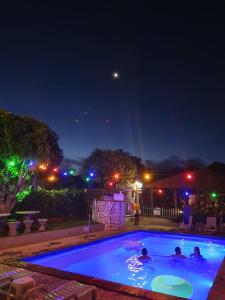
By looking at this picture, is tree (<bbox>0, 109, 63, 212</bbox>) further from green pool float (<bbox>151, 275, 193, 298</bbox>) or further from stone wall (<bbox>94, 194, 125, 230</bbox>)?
green pool float (<bbox>151, 275, 193, 298</bbox>)

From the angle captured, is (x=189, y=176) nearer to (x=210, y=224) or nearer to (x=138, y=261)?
(x=210, y=224)

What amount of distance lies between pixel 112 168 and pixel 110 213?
8659 millimetres

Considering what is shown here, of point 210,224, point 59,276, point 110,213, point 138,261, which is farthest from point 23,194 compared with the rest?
point 210,224

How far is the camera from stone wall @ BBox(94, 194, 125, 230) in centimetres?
1809

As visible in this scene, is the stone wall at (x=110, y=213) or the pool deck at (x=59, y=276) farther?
the stone wall at (x=110, y=213)

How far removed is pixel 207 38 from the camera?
13.7 meters

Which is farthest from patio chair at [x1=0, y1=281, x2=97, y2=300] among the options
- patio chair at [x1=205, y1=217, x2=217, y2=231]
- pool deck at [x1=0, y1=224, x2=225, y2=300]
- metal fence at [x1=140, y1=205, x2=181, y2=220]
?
metal fence at [x1=140, y1=205, x2=181, y2=220]

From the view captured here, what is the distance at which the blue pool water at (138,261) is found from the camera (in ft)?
36.2

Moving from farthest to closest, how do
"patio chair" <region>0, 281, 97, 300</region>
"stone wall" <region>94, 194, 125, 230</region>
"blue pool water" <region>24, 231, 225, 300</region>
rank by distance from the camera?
"stone wall" <region>94, 194, 125, 230</region> → "blue pool water" <region>24, 231, 225, 300</region> → "patio chair" <region>0, 281, 97, 300</region>

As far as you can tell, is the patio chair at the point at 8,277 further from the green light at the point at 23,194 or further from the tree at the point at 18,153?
the green light at the point at 23,194

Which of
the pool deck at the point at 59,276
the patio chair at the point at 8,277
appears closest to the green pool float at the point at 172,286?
the pool deck at the point at 59,276

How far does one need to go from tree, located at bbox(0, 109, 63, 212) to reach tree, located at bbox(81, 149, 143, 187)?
11283 millimetres

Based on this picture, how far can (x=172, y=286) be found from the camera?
10281mm

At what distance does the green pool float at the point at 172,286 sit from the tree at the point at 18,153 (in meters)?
7.85
